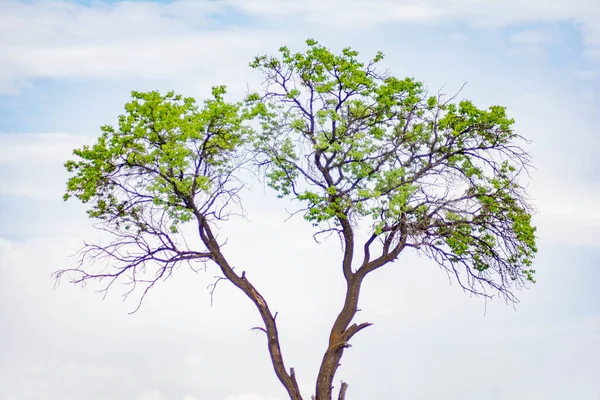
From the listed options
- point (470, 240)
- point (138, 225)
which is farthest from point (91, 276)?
point (470, 240)

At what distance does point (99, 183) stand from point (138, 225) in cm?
184

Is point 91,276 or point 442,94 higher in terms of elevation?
point 442,94

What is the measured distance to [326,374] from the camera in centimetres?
3144

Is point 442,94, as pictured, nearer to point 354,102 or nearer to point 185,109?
point 354,102

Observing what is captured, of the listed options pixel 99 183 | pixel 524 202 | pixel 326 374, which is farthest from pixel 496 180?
pixel 99 183

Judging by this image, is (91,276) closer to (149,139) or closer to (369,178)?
(149,139)

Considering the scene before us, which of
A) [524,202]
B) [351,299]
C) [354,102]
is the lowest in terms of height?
[351,299]

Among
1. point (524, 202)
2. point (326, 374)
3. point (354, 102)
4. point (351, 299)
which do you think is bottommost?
point (326, 374)

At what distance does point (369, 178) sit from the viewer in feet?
104

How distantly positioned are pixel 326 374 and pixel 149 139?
924 centimetres

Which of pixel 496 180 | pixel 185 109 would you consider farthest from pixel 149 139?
pixel 496 180

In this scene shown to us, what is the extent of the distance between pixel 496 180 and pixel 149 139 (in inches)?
444

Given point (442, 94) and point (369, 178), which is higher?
point (442, 94)

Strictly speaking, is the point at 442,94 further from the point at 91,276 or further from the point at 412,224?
the point at 91,276
